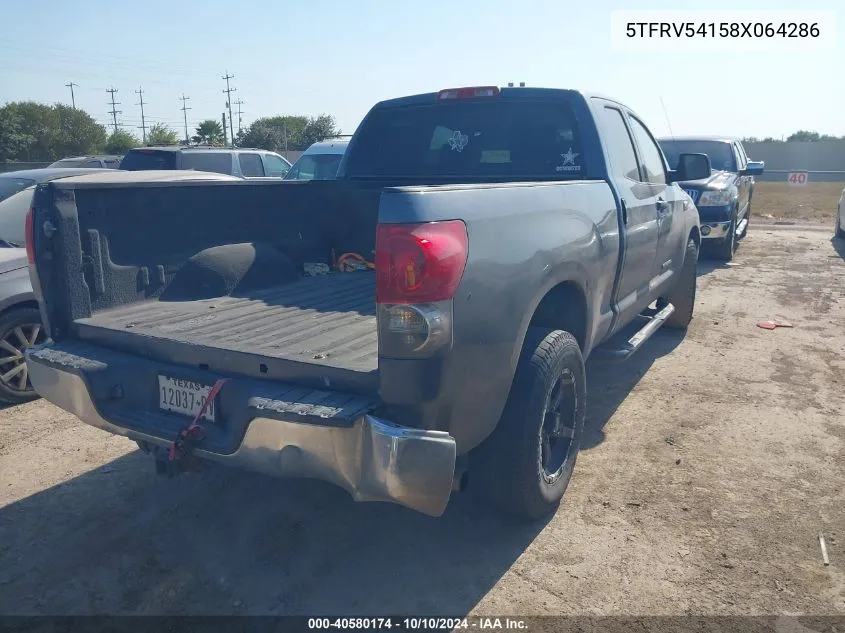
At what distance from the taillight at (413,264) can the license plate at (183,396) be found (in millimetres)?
899

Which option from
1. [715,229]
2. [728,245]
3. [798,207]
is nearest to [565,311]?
[715,229]

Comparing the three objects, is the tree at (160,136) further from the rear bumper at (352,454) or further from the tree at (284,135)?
the rear bumper at (352,454)

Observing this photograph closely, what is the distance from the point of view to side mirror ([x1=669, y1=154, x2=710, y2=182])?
18.0 feet

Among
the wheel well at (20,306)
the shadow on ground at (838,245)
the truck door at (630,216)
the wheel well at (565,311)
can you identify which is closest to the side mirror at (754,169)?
the shadow on ground at (838,245)

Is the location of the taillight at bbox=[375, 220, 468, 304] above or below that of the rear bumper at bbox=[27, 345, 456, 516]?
above

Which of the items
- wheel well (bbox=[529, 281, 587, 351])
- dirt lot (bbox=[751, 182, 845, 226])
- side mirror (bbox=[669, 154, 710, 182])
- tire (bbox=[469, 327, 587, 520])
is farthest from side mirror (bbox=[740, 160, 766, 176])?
tire (bbox=[469, 327, 587, 520])

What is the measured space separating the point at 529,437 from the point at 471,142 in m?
2.30

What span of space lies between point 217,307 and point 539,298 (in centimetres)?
176

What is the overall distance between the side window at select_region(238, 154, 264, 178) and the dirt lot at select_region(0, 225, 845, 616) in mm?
8063

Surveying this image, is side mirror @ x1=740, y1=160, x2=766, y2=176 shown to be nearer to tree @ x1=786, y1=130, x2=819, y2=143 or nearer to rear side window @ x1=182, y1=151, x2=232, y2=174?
rear side window @ x1=182, y1=151, x2=232, y2=174

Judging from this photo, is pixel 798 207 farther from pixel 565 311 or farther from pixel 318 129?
pixel 318 129

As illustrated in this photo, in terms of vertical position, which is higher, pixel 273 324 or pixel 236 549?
pixel 273 324

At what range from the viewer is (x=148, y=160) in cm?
1180

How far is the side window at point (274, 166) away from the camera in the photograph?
1295 centimetres
